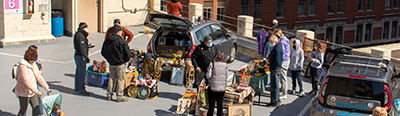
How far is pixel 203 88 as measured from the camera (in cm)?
891

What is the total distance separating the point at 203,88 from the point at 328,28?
41979 mm

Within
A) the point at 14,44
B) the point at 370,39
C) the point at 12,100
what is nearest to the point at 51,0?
the point at 14,44

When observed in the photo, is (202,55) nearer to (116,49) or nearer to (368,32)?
(116,49)

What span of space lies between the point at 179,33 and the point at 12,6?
19.1 feet

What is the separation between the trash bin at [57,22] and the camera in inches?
615

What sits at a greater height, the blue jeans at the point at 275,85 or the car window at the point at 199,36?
the car window at the point at 199,36

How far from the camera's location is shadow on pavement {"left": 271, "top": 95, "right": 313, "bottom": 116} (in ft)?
31.3

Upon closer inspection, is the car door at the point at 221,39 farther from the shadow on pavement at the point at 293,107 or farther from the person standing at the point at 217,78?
the person standing at the point at 217,78

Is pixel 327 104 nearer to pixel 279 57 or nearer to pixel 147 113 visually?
pixel 279 57

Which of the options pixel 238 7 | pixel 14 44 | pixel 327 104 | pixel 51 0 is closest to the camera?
pixel 327 104

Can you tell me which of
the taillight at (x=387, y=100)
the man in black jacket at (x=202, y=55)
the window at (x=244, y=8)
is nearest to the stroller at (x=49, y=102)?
the man in black jacket at (x=202, y=55)

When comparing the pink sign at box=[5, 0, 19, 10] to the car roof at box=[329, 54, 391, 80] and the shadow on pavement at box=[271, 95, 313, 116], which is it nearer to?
the shadow on pavement at box=[271, 95, 313, 116]

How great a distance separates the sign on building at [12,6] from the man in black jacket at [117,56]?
19.4ft

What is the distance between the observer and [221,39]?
12.8 meters
